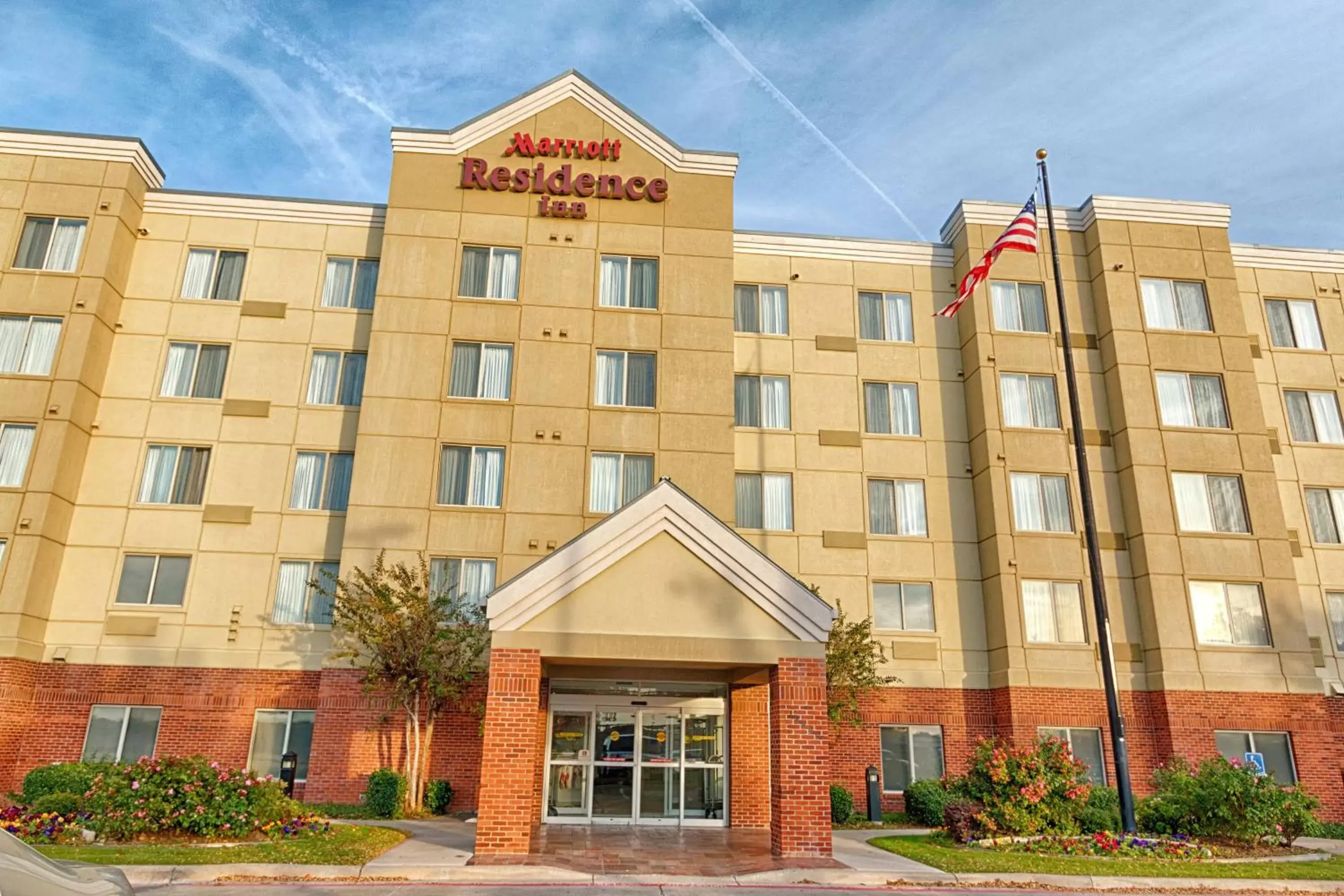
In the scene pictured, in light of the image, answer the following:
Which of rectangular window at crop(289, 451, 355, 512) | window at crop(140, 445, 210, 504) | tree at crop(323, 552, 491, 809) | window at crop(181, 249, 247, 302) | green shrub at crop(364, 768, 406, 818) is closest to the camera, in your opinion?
green shrub at crop(364, 768, 406, 818)

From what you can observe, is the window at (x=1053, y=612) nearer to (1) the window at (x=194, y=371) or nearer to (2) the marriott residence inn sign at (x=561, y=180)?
(2) the marriott residence inn sign at (x=561, y=180)

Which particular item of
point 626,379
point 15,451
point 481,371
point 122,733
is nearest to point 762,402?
point 626,379

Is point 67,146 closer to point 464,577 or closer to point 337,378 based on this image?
point 337,378

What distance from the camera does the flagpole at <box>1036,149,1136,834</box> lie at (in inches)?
658

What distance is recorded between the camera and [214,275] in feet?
84.2

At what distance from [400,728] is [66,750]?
787 cm

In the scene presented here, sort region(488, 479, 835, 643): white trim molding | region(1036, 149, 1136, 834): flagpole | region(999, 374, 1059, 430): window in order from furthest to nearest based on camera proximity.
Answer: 1. region(999, 374, 1059, 430): window
2. region(1036, 149, 1136, 834): flagpole
3. region(488, 479, 835, 643): white trim molding

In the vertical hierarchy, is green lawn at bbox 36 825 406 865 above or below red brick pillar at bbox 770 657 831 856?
below

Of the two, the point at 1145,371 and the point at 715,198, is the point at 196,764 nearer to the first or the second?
the point at 715,198

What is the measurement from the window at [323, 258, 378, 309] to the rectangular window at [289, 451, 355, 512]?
4461 millimetres

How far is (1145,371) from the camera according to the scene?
25.7 metres

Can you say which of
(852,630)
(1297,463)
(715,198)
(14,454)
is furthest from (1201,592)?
(14,454)

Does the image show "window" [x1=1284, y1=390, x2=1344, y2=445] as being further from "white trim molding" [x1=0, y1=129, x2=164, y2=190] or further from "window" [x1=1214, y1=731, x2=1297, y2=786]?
"white trim molding" [x1=0, y1=129, x2=164, y2=190]

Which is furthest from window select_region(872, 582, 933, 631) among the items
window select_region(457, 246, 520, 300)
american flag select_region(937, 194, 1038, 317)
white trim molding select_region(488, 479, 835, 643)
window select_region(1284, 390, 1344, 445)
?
window select_region(457, 246, 520, 300)
